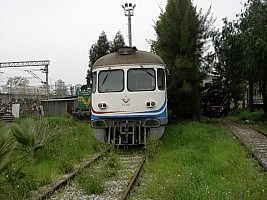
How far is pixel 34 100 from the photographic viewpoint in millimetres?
33875

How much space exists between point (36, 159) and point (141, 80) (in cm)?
422

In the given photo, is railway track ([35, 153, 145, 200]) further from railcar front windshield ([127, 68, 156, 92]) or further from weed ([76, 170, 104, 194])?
railcar front windshield ([127, 68, 156, 92])

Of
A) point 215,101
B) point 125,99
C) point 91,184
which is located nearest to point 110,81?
point 125,99

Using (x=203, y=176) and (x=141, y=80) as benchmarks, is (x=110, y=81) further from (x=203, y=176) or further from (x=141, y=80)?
(x=203, y=176)

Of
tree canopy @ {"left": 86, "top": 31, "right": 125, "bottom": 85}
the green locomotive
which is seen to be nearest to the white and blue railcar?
the green locomotive

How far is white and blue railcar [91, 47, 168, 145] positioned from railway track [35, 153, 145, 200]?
2123 mm

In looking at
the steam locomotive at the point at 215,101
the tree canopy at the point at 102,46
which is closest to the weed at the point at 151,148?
the steam locomotive at the point at 215,101

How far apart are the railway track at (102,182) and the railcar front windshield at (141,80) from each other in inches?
120

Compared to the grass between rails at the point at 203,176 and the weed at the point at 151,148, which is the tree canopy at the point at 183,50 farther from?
the weed at the point at 151,148

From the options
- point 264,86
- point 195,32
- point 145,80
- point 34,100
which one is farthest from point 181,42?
point 34,100

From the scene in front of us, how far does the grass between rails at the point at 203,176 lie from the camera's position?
228 inches

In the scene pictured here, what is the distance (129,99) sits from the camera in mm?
11719

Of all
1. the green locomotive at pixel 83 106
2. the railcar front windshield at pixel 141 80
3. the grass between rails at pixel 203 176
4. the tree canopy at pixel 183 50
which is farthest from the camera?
the green locomotive at pixel 83 106

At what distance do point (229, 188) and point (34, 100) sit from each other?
29.8 meters
